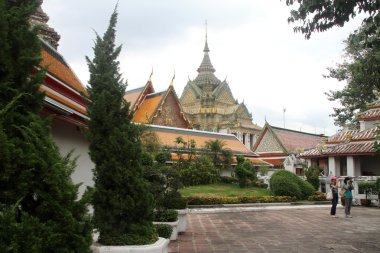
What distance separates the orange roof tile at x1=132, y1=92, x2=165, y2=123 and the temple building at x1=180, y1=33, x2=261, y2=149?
16977 millimetres

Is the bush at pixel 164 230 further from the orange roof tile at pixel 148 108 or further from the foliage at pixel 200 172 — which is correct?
the orange roof tile at pixel 148 108

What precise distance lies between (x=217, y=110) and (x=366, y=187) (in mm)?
32131

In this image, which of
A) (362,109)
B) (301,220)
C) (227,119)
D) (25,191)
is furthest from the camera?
(227,119)

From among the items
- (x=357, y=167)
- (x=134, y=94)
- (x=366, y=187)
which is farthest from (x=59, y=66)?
(x=134, y=94)

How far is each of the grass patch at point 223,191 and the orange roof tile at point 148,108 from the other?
814 centimetres

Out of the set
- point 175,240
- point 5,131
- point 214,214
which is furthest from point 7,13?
point 214,214

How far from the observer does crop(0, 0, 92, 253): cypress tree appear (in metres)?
2.78

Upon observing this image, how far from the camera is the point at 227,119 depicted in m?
50.8

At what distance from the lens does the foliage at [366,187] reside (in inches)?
757

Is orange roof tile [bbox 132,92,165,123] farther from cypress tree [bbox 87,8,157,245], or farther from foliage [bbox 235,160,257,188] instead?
cypress tree [bbox 87,8,157,245]

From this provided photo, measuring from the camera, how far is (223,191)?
21.9 m

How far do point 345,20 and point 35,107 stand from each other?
17.8ft

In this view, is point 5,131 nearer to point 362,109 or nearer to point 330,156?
point 330,156

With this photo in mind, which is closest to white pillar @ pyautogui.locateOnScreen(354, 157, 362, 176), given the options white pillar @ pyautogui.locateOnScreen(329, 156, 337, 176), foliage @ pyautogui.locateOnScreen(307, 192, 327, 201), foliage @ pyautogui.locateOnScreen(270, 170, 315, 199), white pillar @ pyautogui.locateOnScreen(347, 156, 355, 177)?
white pillar @ pyautogui.locateOnScreen(347, 156, 355, 177)
